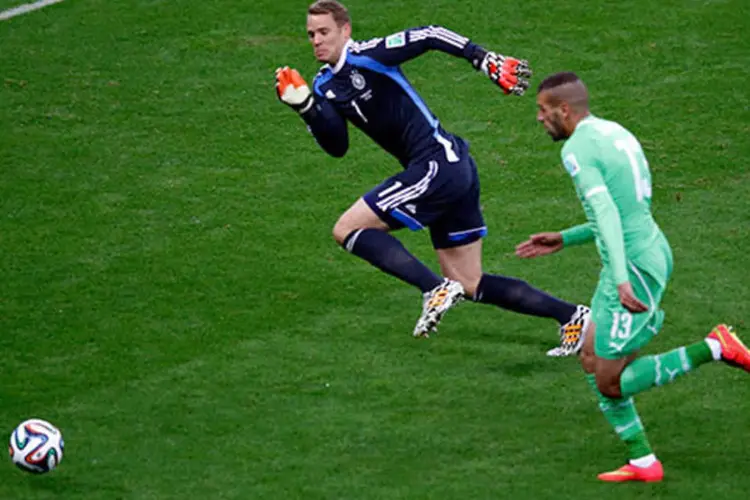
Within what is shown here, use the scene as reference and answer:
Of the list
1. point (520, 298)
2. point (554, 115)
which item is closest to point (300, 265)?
point (520, 298)

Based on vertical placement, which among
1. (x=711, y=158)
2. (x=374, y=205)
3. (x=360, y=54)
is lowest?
(x=711, y=158)

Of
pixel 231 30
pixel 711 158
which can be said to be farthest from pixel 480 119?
pixel 231 30

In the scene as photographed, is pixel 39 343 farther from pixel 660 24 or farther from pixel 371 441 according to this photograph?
pixel 660 24

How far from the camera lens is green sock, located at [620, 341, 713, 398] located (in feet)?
24.7

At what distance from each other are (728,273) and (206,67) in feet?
20.9

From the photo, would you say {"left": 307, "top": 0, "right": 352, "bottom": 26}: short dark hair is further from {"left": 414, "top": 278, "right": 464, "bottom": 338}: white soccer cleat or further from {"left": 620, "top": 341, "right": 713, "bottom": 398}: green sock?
{"left": 620, "top": 341, "right": 713, "bottom": 398}: green sock

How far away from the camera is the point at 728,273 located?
10922 millimetres

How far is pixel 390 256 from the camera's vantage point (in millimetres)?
9398

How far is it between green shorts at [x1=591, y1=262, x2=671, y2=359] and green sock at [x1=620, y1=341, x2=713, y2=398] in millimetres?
94

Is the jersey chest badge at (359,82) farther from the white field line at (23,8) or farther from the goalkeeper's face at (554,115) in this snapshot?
the white field line at (23,8)

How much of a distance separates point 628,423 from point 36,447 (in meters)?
3.02

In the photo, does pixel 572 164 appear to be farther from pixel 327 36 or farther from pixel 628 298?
pixel 327 36

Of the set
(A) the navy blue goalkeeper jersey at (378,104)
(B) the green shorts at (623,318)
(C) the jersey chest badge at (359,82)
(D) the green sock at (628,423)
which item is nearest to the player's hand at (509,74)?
(A) the navy blue goalkeeper jersey at (378,104)

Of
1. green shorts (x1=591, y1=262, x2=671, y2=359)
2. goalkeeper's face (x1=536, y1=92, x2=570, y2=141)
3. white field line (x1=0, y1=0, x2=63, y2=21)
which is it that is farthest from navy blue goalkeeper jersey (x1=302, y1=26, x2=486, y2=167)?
white field line (x1=0, y1=0, x2=63, y2=21)
